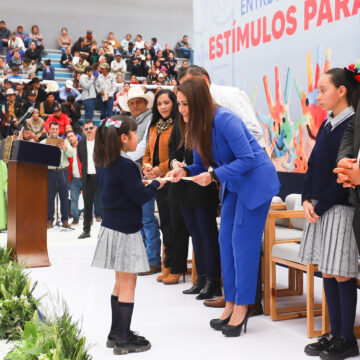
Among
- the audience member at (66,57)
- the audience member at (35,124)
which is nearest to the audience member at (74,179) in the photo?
the audience member at (35,124)

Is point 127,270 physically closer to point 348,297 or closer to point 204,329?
point 204,329

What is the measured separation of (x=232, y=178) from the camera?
117 inches

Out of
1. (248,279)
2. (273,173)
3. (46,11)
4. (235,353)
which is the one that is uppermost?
(46,11)

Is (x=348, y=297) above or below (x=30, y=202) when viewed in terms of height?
below

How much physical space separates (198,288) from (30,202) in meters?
1.79

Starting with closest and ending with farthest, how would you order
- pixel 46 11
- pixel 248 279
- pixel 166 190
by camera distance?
pixel 248 279, pixel 166 190, pixel 46 11

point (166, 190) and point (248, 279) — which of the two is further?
point (166, 190)

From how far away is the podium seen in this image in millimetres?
4758

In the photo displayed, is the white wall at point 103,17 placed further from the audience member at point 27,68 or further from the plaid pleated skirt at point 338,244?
the plaid pleated skirt at point 338,244

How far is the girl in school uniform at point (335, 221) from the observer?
8.32 ft

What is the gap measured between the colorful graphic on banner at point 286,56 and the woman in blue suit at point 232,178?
1473 mm

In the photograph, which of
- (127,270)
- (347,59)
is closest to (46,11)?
(347,59)

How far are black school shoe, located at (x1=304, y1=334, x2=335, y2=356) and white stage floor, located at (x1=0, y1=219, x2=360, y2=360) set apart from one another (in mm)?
50

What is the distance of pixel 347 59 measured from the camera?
394 centimetres
